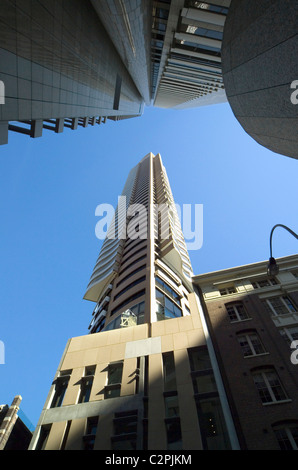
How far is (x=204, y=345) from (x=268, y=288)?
11.4m

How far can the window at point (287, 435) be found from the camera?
42.1 feet

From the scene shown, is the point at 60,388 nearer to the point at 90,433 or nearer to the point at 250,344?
the point at 90,433

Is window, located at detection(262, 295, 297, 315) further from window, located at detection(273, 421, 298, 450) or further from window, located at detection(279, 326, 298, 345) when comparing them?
window, located at detection(273, 421, 298, 450)

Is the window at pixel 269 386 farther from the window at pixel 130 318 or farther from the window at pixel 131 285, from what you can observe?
the window at pixel 131 285

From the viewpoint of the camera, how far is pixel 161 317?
21953 millimetres

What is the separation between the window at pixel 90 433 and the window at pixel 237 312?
44.2 feet

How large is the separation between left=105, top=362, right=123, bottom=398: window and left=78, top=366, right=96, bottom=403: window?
1.29m

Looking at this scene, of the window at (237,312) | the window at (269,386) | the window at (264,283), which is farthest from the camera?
the window at (264,283)

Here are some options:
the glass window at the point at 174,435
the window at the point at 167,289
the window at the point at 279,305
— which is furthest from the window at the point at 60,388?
the window at the point at 279,305

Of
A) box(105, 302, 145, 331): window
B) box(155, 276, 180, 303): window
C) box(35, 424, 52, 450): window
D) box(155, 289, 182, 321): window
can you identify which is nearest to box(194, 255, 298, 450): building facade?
box(155, 276, 180, 303): window

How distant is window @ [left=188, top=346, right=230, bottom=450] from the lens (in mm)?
12523
